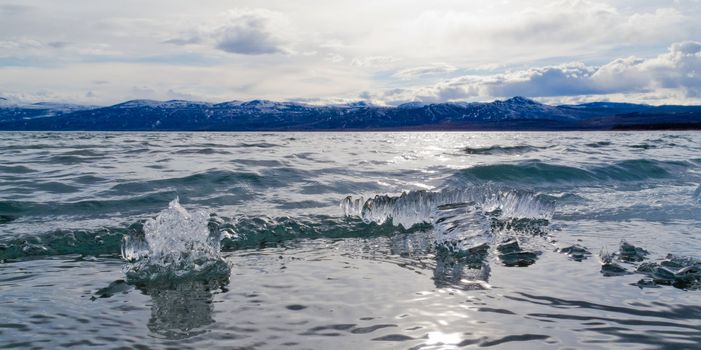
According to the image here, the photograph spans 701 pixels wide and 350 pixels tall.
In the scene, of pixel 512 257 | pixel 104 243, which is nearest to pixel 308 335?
pixel 512 257

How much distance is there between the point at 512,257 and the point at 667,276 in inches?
72.4

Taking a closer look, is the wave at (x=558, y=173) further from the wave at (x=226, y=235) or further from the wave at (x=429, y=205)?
the wave at (x=226, y=235)

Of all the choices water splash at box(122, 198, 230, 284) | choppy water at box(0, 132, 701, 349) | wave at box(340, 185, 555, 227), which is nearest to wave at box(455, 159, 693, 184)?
choppy water at box(0, 132, 701, 349)

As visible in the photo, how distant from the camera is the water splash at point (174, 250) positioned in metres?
6.18

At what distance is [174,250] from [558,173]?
16.2m

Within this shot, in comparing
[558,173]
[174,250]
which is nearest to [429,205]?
[174,250]

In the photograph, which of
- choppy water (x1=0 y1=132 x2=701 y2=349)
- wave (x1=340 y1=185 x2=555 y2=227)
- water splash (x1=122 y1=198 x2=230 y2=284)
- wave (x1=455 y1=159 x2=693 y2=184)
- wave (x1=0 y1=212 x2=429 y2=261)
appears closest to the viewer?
choppy water (x1=0 y1=132 x2=701 y2=349)

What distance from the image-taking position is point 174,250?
21.8 feet

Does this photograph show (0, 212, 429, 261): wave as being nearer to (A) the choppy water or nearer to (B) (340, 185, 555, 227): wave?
(A) the choppy water

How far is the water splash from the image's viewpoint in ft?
20.3

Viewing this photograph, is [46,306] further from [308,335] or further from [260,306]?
[308,335]

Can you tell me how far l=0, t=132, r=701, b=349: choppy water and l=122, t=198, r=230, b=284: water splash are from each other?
2 centimetres

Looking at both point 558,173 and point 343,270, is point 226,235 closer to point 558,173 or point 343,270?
point 343,270

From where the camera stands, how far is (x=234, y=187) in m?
14.7
